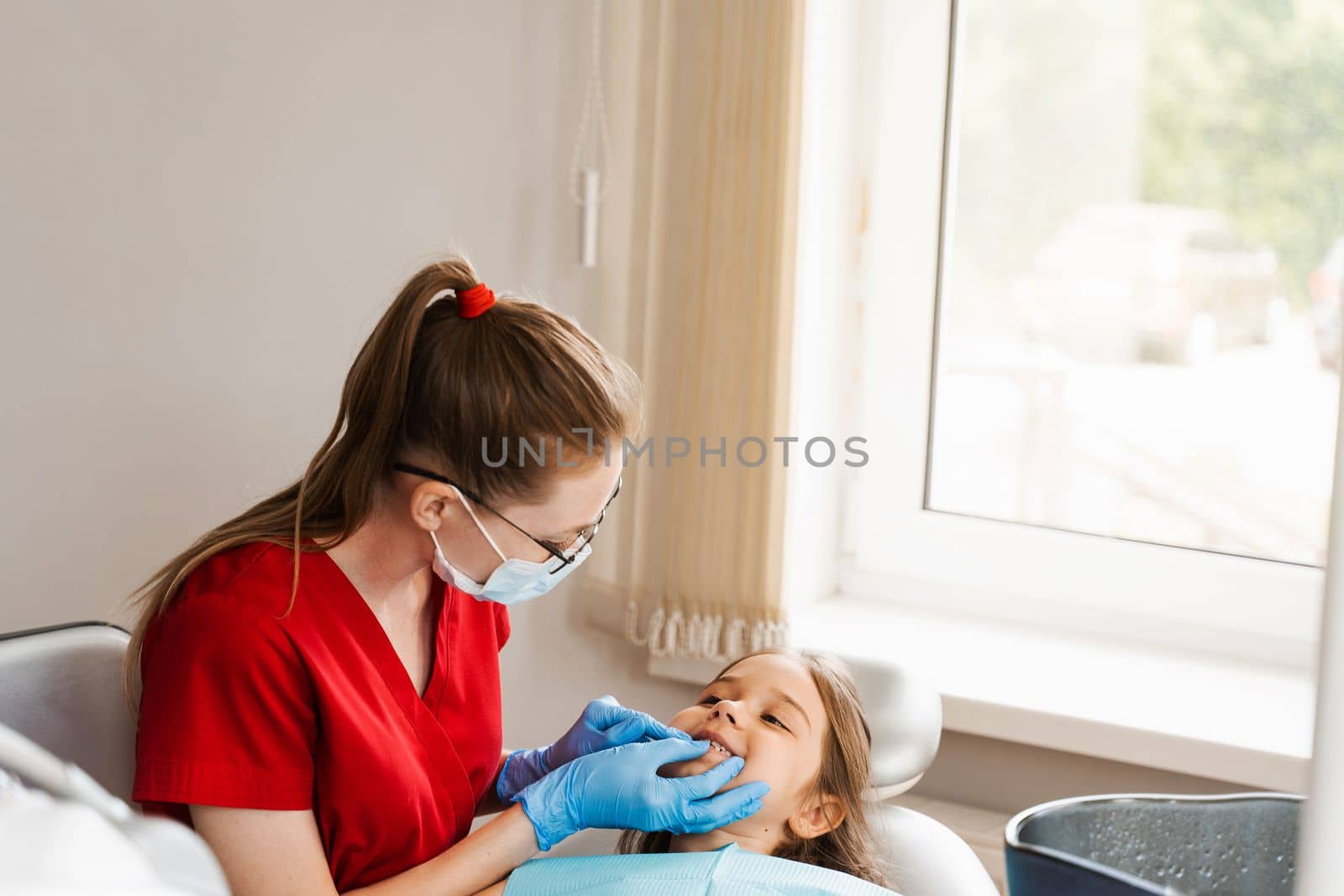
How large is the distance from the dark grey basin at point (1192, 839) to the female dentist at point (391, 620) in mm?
579

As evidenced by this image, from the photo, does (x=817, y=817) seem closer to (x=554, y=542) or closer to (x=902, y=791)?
(x=902, y=791)

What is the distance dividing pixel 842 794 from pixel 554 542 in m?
0.49

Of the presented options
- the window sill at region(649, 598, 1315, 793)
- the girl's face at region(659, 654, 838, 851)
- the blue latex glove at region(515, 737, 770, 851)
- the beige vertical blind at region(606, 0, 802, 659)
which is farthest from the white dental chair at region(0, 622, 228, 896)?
the beige vertical blind at region(606, 0, 802, 659)

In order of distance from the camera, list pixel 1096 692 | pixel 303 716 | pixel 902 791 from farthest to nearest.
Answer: pixel 1096 692, pixel 902 791, pixel 303 716

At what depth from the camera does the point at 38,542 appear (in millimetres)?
1556

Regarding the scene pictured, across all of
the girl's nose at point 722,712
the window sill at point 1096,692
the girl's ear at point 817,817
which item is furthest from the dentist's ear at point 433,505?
the window sill at point 1096,692

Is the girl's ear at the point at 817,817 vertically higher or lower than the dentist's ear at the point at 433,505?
lower

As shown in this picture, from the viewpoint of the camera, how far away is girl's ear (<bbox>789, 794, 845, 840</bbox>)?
1478mm

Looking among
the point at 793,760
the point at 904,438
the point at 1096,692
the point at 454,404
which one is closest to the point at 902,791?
the point at 793,760

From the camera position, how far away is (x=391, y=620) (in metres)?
1.40

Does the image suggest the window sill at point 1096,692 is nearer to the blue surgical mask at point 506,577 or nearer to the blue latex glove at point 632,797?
the blue latex glove at point 632,797

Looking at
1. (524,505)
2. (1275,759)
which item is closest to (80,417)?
(524,505)

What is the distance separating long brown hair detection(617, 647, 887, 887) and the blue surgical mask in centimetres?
37

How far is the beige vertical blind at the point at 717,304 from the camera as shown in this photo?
1.97 metres
